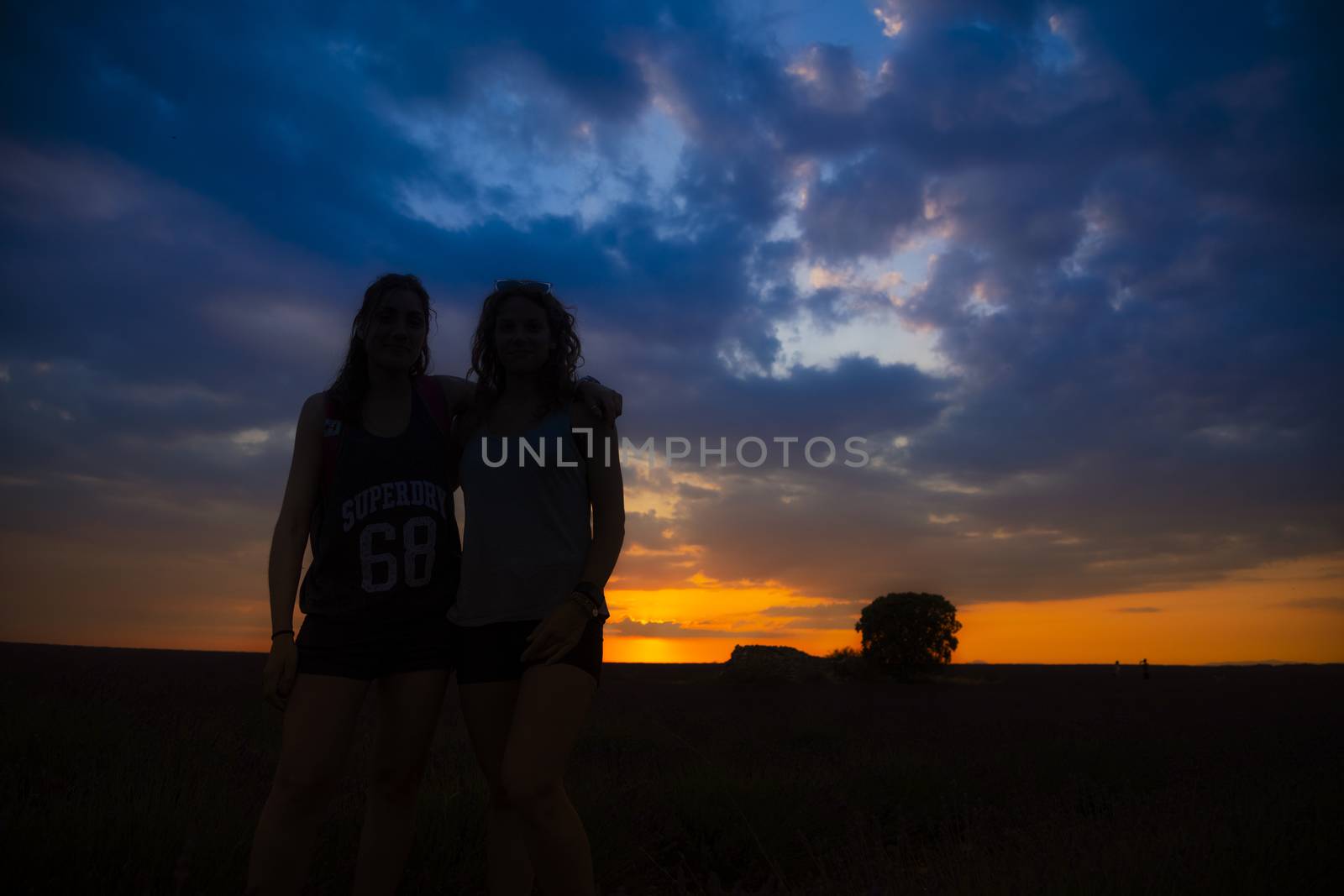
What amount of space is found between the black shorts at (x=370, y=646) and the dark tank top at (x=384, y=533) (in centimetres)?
3

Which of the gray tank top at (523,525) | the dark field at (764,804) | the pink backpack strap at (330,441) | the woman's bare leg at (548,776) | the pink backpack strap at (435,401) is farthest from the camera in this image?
the dark field at (764,804)

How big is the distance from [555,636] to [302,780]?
89 cm

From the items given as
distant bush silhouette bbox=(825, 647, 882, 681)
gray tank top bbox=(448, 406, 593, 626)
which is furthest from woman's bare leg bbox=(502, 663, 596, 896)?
distant bush silhouette bbox=(825, 647, 882, 681)

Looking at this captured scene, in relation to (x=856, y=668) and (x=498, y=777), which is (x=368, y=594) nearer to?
(x=498, y=777)

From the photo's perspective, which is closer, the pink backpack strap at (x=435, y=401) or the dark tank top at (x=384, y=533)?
the dark tank top at (x=384, y=533)

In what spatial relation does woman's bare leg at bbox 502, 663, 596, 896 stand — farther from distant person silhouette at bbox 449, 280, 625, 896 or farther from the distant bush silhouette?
the distant bush silhouette

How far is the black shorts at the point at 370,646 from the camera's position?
8.58 ft

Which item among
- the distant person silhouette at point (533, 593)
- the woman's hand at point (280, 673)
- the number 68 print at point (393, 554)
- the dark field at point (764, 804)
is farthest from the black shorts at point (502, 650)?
the dark field at point (764, 804)

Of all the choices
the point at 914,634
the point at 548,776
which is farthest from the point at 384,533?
the point at 914,634

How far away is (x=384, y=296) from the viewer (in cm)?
299

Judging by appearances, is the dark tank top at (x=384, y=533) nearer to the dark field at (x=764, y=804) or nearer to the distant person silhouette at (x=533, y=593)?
the distant person silhouette at (x=533, y=593)

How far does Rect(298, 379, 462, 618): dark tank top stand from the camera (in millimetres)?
2699

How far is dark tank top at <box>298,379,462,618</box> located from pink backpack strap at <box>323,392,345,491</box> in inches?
0.5

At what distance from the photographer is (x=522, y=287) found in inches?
116
